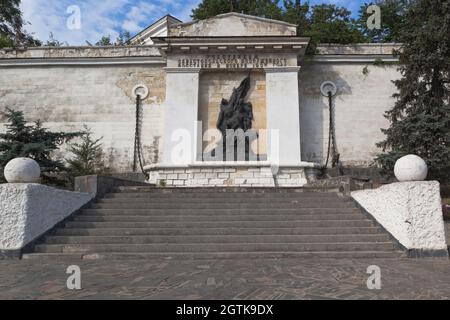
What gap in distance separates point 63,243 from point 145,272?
2.54 metres

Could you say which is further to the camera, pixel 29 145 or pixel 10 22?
pixel 10 22

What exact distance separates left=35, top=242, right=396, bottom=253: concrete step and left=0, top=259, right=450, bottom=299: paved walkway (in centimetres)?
57

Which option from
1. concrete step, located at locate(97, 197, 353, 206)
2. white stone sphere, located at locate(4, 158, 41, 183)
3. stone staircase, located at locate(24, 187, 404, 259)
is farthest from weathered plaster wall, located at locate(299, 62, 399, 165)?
white stone sphere, located at locate(4, 158, 41, 183)

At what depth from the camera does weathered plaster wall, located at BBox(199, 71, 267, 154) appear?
16188 millimetres

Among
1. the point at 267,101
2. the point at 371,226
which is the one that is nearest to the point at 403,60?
the point at 267,101

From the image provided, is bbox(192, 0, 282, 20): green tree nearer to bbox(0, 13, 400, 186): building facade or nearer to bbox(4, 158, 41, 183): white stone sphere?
bbox(0, 13, 400, 186): building facade

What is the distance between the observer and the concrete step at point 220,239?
707 centimetres

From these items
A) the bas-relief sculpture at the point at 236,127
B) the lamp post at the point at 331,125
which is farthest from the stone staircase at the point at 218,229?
the lamp post at the point at 331,125

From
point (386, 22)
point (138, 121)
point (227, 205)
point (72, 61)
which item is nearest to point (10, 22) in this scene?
point (72, 61)

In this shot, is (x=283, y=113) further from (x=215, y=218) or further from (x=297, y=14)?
(x=297, y=14)

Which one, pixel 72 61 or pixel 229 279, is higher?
pixel 72 61

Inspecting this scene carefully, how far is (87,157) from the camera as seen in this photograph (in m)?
16.0

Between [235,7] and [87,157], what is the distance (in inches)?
749
